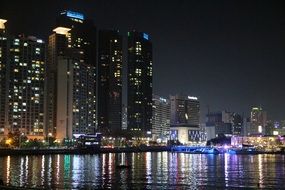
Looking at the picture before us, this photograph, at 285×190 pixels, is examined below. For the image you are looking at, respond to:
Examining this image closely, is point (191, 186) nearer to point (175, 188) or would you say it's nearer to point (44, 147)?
point (175, 188)

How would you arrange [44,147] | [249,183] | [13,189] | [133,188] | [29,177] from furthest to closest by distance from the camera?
[44,147]
[29,177]
[249,183]
[133,188]
[13,189]

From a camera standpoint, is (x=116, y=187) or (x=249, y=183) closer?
(x=116, y=187)

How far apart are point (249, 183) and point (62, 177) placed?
30.1 metres

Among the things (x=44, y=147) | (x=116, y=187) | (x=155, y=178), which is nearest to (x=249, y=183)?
(x=155, y=178)

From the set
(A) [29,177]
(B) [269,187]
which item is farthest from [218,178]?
(A) [29,177]

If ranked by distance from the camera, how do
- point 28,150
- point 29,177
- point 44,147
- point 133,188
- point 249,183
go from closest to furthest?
point 133,188
point 249,183
point 29,177
point 28,150
point 44,147

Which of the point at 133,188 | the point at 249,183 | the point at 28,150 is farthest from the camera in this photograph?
the point at 28,150

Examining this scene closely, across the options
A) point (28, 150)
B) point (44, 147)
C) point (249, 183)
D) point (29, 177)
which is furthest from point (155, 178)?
point (44, 147)

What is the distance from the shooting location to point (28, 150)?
18275cm

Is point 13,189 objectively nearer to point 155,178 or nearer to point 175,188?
point 175,188

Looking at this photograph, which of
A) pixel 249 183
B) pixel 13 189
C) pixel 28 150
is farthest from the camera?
A: pixel 28 150

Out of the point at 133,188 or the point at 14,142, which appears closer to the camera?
the point at 133,188

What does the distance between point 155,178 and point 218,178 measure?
1070cm

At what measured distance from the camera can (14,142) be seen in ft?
627
